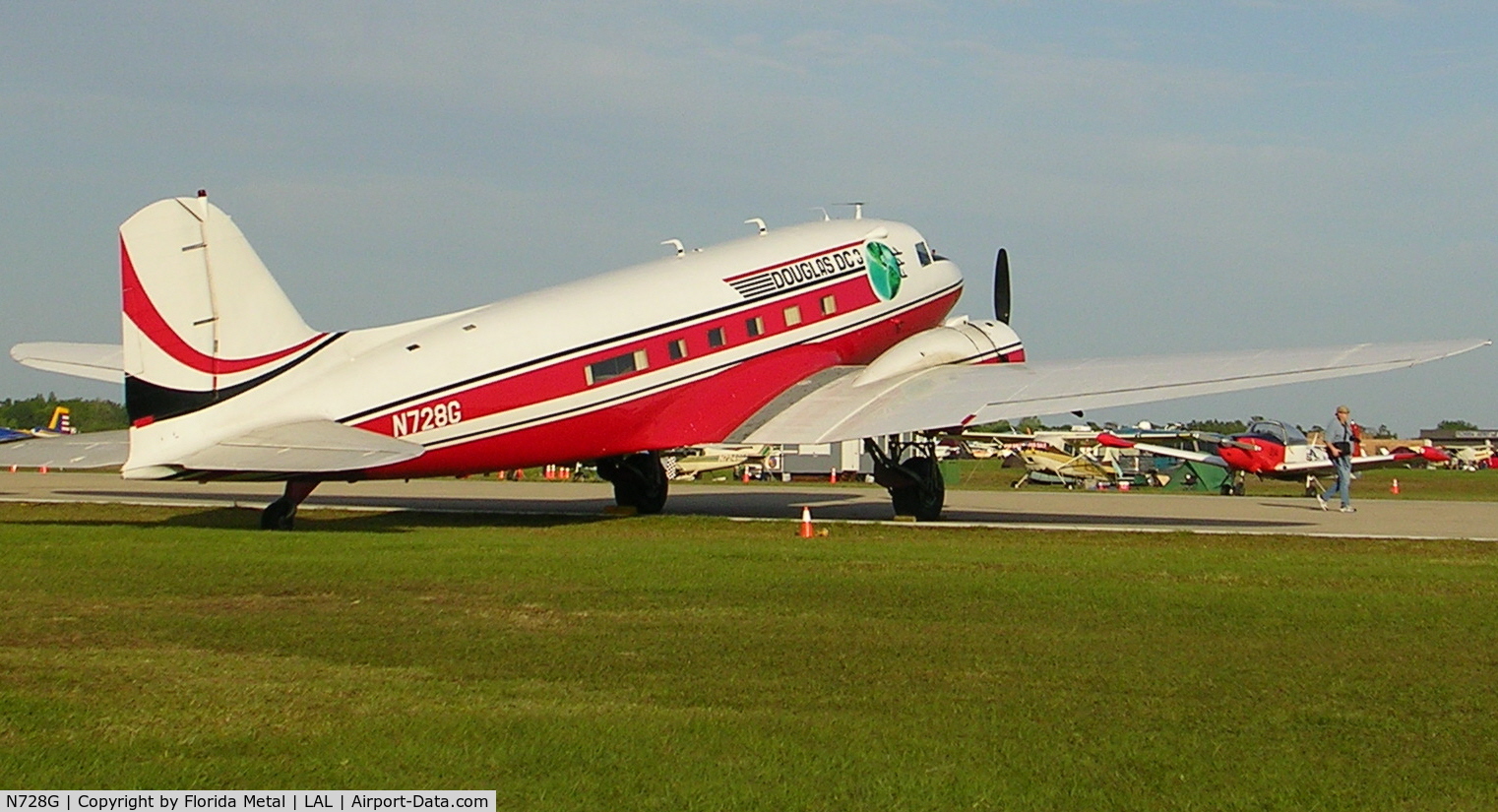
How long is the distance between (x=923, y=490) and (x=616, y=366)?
621cm

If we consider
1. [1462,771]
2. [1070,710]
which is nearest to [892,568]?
[1070,710]

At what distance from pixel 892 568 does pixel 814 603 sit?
3.23 m

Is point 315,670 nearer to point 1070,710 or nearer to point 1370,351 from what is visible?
point 1070,710

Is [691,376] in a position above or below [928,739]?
above

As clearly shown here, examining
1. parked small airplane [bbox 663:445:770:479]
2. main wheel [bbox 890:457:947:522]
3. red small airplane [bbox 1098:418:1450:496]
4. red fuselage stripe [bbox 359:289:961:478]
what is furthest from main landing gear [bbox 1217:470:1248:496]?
parked small airplane [bbox 663:445:770:479]

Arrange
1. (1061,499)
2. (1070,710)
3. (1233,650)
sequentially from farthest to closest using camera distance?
(1061,499) → (1233,650) → (1070,710)

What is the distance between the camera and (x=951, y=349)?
28062 millimetres

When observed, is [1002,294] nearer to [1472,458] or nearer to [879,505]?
[879,505]

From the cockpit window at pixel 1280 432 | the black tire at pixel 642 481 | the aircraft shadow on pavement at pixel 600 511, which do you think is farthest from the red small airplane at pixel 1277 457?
the black tire at pixel 642 481

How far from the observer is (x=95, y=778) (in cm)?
723

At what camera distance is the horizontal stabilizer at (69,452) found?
20953 millimetres

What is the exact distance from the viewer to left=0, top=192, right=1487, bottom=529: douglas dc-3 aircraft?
20359 millimetres

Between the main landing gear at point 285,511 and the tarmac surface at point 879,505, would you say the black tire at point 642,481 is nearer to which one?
the tarmac surface at point 879,505

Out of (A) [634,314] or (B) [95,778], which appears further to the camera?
(A) [634,314]
